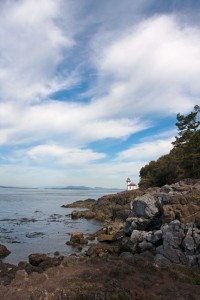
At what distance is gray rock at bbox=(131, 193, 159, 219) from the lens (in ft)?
107

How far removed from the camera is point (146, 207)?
33.3 meters

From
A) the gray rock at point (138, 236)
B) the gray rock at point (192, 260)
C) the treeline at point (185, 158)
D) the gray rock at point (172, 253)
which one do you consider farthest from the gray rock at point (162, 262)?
the treeline at point (185, 158)

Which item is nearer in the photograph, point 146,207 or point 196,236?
point 196,236

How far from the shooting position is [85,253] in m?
30.3

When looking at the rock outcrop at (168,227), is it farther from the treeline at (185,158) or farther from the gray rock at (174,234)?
the treeline at (185,158)

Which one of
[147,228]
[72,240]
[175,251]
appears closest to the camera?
[175,251]

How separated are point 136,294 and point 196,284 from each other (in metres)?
4.11

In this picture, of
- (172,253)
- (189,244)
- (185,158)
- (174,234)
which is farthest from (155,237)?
(185,158)

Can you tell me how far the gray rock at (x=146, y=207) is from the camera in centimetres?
3266

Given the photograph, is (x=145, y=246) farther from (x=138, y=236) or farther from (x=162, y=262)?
(x=162, y=262)

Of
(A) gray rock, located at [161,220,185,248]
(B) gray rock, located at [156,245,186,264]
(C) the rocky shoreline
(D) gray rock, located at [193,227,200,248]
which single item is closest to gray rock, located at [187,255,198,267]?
(C) the rocky shoreline

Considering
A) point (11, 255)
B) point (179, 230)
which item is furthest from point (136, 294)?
point (11, 255)

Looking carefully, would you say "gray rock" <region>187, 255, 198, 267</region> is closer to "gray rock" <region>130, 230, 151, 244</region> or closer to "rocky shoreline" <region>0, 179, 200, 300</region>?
"rocky shoreline" <region>0, 179, 200, 300</region>

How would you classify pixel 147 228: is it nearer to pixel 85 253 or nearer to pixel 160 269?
pixel 85 253
